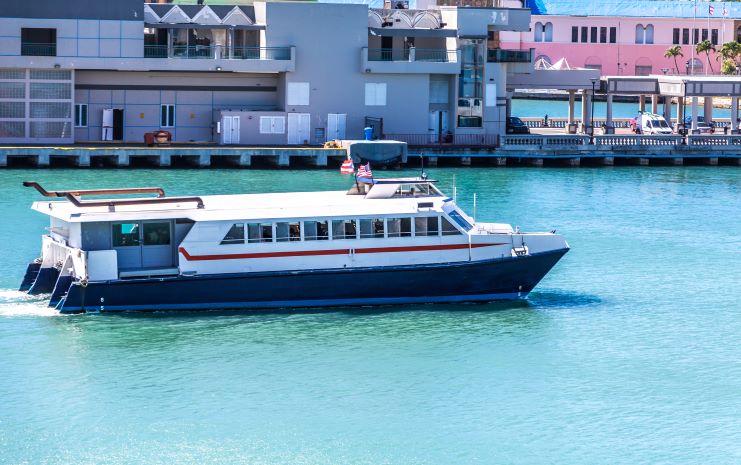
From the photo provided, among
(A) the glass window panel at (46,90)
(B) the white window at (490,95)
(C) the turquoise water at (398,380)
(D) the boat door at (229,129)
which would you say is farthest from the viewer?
(B) the white window at (490,95)

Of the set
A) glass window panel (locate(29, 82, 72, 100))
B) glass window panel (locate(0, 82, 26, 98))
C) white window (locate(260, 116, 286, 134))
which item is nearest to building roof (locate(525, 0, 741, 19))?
white window (locate(260, 116, 286, 134))

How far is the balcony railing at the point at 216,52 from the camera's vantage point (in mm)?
75438

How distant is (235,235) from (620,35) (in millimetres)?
115129

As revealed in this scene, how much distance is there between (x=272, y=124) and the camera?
7688cm

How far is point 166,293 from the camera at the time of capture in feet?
122

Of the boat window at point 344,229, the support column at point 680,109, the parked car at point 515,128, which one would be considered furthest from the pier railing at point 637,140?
the boat window at point 344,229

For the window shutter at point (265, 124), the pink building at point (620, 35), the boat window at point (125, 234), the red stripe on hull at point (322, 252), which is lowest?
the red stripe on hull at point (322, 252)

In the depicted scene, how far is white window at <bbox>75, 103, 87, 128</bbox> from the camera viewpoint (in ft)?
250

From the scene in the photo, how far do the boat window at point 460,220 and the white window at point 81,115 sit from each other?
41698mm

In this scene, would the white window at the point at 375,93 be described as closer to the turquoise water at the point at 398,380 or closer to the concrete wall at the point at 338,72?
the concrete wall at the point at 338,72

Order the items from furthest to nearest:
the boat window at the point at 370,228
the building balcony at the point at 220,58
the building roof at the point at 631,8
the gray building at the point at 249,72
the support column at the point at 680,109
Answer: the building roof at the point at 631,8 < the support column at the point at 680,109 < the building balcony at the point at 220,58 < the gray building at the point at 249,72 < the boat window at the point at 370,228

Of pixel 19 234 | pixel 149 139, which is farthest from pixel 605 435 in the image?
pixel 149 139

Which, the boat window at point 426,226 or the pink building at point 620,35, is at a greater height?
the pink building at point 620,35

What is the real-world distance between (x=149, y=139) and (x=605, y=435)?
160 ft
